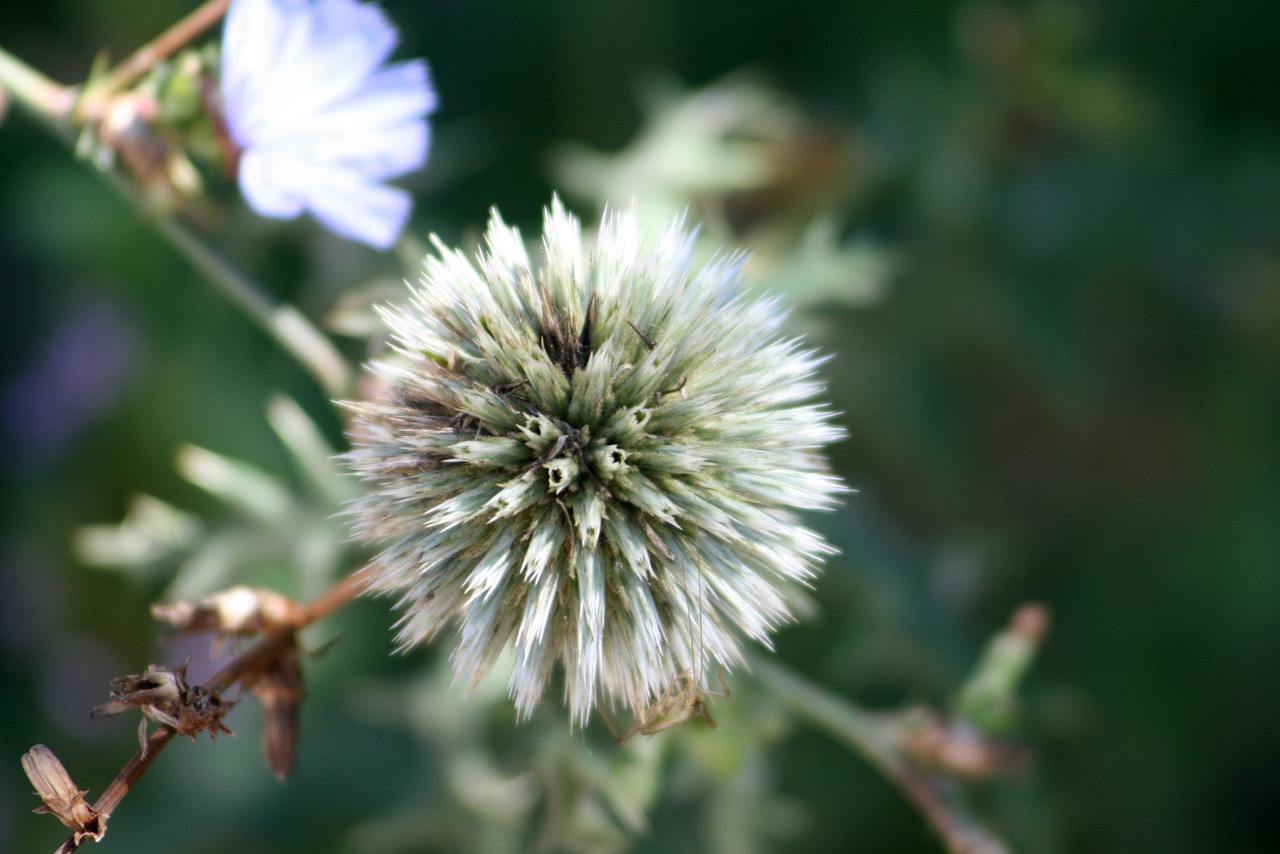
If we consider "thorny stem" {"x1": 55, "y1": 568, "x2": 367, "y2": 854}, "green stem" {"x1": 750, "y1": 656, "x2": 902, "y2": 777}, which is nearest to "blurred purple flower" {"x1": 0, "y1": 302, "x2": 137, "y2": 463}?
"thorny stem" {"x1": 55, "y1": 568, "x2": 367, "y2": 854}

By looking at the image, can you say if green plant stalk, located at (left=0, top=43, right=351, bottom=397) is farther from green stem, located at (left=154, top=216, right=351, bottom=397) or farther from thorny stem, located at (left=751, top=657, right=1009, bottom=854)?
thorny stem, located at (left=751, top=657, right=1009, bottom=854)

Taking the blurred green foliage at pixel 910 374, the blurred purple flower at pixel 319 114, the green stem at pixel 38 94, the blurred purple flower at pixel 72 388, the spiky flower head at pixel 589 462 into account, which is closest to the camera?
the spiky flower head at pixel 589 462

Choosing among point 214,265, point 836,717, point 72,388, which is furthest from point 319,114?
point 72,388

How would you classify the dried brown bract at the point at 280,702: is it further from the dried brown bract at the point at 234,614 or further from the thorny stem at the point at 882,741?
the thorny stem at the point at 882,741

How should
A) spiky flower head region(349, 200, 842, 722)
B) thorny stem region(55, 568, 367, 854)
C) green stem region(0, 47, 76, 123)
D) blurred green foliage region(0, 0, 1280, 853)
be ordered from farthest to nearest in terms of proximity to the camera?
blurred green foliage region(0, 0, 1280, 853), green stem region(0, 47, 76, 123), spiky flower head region(349, 200, 842, 722), thorny stem region(55, 568, 367, 854)

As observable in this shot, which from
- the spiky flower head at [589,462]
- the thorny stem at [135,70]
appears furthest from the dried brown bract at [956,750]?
the thorny stem at [135,70]

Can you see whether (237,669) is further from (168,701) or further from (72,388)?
(72,388)
